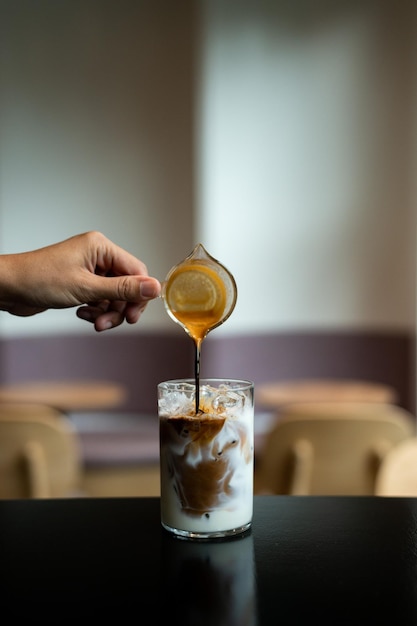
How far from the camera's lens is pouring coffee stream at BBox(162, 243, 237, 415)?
0.90m

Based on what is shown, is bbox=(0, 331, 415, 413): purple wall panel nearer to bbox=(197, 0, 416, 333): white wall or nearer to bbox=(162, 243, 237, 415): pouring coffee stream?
bbox=(197, 0, 416, 333): white wall

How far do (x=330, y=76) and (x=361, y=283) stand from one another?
120 cm

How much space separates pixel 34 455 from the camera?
2633mm

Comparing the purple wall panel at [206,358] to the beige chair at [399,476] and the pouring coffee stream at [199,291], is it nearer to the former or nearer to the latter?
the beige chair at [399,476]

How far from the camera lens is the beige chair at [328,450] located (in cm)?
249

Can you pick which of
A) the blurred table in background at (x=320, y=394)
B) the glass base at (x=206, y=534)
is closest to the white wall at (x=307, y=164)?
the blurred table in background at (x=320, y=394)

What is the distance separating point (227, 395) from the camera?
0.88m

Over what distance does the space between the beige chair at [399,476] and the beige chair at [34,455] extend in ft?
4.56

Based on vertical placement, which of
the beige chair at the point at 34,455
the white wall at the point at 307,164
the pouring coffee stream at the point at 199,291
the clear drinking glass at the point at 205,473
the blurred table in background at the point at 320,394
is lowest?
the beige chair at the point at 34,455

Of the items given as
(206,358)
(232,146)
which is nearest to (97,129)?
(232,146)

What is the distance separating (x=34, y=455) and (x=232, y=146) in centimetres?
256

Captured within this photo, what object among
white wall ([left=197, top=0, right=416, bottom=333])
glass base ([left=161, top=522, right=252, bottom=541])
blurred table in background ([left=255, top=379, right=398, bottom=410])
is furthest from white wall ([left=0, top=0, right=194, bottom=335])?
glass base ([left=161, top=522, right=252, bottom=541])

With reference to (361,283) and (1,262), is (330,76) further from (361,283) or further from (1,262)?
(1,262)

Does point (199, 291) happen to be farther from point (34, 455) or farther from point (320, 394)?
point (320, 394)
